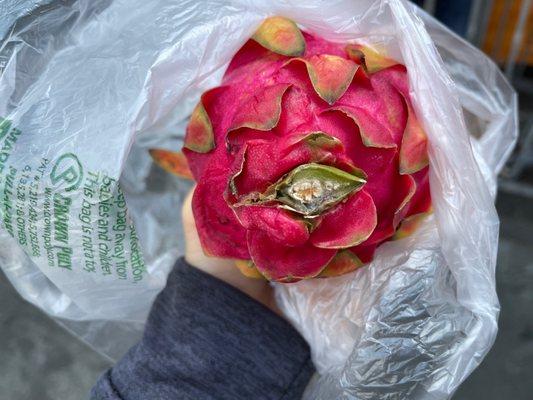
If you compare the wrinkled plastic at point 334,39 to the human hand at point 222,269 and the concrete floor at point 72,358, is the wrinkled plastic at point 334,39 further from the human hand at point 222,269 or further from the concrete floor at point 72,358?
the concrete floor at point 72,358

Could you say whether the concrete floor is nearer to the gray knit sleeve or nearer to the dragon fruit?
the gray knit sleeve

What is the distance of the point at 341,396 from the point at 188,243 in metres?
0.18

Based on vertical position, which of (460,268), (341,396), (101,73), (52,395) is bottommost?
(52,395)

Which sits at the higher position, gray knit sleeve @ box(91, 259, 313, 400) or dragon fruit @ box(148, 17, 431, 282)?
dragon fruit @ box(148, 17, 431, 282)

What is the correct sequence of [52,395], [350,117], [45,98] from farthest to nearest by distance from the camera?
[52,395] < [45,98] < [350,117]

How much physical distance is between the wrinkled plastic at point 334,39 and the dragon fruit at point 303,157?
1.1 inches

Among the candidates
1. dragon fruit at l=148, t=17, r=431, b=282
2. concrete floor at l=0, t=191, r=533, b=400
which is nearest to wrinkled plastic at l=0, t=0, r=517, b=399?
dragon fruit at l=148, t=17, r=431, b=282

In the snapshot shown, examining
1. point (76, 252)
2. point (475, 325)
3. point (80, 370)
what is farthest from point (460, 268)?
point (80, 370)

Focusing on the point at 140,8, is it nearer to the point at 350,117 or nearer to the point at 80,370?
the point at 350,117

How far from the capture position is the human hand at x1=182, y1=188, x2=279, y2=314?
0.57 metres

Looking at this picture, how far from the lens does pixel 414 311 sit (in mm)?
505

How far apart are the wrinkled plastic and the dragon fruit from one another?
1.1 inches

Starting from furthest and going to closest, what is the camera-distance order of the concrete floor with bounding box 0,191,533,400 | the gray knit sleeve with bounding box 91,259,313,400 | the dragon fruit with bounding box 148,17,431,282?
the concrete floor with bounding box 0,191,533,400 → the gray knit sleeve with bounding box 91,259,313,400 → the dragon fruit with bounding box 148,17,431,282

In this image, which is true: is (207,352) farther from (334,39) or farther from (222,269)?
(334,39)
